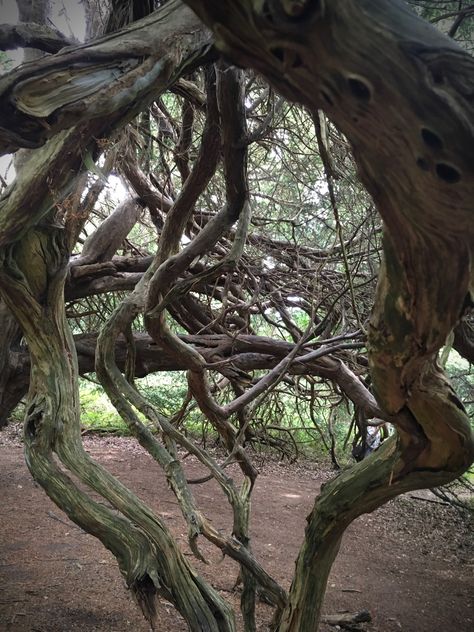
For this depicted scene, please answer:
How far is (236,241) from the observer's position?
12.2 feet

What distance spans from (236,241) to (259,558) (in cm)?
308

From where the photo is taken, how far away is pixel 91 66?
7.61 ft

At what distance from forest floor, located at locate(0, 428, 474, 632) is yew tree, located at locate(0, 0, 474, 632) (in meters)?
1.07

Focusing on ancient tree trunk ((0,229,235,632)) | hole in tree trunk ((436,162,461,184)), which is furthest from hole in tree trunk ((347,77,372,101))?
ancient tree trunk ((0,229,235,632))

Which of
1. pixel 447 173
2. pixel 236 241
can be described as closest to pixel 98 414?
pixel 236 241

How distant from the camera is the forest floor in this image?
3.71 m

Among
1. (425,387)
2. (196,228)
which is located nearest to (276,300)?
(196,228)

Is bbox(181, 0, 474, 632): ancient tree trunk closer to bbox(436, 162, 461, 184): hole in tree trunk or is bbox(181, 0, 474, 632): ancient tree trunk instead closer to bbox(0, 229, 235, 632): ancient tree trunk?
bbox(436, 162, 461, 184): hole in tree trunk

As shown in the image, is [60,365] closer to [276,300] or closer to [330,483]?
[330,483]

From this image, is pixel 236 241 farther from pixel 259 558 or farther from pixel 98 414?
pixel 98 414

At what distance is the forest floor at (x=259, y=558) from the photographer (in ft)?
12.2

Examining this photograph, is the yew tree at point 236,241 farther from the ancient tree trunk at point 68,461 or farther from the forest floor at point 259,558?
the forest floor at point 259,558

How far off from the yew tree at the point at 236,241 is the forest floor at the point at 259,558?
3.52 ft

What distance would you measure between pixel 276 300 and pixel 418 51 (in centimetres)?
493
